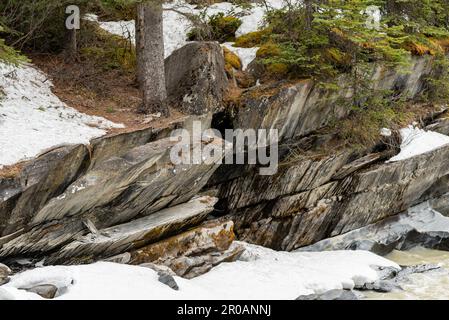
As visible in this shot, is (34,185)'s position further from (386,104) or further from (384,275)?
(386,104)

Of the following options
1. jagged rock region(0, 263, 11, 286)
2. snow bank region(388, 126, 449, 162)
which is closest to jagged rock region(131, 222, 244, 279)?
jagged rock region(0, 263, 11, 286)

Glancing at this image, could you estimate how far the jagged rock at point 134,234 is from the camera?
11.4m

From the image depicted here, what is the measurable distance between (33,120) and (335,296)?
302 inches

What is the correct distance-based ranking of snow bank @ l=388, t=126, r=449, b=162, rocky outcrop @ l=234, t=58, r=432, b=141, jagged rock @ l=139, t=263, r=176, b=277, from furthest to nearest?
snow bank @ l=388, t=126, r=449, b=162 → rocky outcrop @ l=234, t=58, r=432, b=141 → jagged rock @ l=139, t=263, r=176, b=277

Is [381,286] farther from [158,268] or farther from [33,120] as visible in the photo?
[33,120]

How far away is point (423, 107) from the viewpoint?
19219 millimetres

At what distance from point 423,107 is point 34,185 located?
13.7 meters

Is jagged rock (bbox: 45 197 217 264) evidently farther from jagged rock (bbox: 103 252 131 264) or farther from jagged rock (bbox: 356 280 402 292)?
jagged rock (bbox: 356 280 402 292)

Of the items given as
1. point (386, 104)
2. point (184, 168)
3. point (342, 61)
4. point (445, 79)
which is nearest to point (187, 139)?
point (184, 168)

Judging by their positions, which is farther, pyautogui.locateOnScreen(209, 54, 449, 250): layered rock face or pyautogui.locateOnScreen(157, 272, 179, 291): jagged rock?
pyautogui.locateOnScreen(209, 54, 449, 250): layered rock face

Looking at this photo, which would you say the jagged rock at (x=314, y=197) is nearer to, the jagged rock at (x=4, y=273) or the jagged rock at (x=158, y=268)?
the jagged rock at (x=158, y=268)

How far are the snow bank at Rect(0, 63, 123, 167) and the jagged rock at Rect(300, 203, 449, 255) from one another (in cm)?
742

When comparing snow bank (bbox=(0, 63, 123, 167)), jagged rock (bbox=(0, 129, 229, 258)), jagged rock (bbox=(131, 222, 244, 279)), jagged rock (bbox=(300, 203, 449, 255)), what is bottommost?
jagged rock (bbox=(300, 203, 449, 255))

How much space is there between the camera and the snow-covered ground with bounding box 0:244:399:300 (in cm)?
1004
